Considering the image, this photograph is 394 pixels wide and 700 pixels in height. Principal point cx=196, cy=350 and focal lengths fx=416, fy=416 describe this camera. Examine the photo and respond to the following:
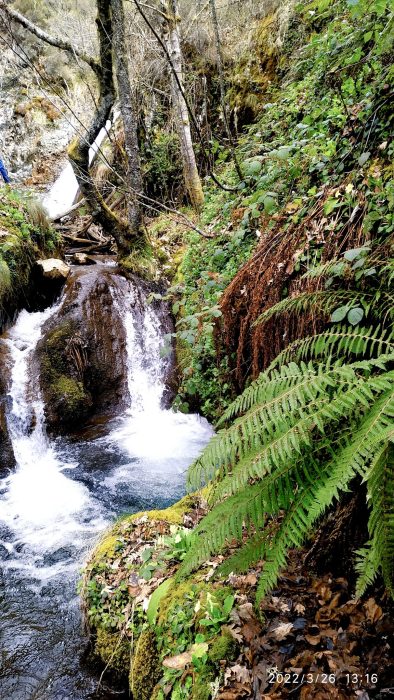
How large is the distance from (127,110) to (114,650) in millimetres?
8306

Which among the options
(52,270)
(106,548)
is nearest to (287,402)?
(106,548)

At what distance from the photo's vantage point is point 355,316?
2283 millimetres

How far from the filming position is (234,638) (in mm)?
2145

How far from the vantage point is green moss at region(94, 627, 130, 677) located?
113 inches

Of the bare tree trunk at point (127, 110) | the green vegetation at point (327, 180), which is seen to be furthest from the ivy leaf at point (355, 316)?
the bare tree trunk at point (127, 110)

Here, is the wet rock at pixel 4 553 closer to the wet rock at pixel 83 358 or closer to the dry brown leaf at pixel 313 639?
the wet rock at pixel 83 358

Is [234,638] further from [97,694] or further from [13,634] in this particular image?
[13,634]

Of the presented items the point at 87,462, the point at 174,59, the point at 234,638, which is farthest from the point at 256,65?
the point at 234,638

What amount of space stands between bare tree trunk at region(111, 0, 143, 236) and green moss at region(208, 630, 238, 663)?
5.91 metres

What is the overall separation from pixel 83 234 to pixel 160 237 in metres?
2.66

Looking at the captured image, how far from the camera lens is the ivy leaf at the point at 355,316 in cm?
226

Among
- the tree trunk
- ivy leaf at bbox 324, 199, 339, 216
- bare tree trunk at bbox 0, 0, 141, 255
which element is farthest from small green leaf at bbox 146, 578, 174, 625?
the tree trunk

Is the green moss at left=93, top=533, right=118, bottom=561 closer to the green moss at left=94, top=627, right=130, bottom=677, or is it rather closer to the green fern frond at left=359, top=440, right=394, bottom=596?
the green moss at left=94, top=627, right=130, bottom=677

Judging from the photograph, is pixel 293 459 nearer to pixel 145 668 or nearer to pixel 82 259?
pixel 145 668
